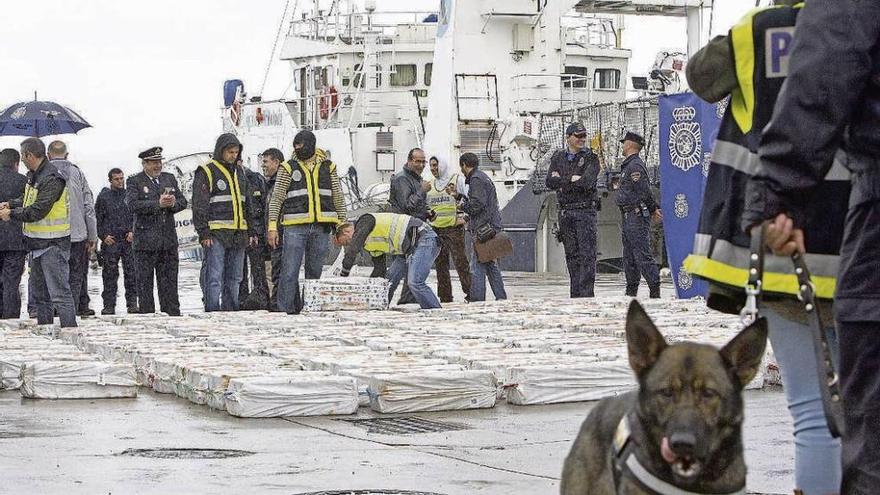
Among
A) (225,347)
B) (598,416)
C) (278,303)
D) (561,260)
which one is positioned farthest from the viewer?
(561,260)

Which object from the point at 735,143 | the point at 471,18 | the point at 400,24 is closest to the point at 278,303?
Result: the point at 735,143

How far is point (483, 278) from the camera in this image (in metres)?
19.3

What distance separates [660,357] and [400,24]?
34525 mm

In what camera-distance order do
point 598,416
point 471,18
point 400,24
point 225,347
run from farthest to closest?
point 400,24, point 471,18, point 225,347, point 598,416

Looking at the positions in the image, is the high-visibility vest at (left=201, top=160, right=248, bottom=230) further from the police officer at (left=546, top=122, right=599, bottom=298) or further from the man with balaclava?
the police officer at (left=546, top=122, right=599, bottom=298)

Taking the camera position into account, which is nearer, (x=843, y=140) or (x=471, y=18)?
(x=843, y=140)

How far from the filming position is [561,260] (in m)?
30.0

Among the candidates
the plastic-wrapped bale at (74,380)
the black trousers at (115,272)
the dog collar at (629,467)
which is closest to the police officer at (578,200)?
the black trousers at (115,272)

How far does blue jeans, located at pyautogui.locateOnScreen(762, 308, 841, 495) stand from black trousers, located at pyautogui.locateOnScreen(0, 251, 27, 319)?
13179 mm

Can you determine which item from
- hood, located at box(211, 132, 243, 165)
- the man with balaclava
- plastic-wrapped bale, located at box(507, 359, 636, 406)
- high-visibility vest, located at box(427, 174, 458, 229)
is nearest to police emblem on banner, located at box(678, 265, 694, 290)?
high-visibility vest, located at box(427, 174, 458, 229)

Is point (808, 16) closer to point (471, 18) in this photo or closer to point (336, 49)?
point (471, 18)

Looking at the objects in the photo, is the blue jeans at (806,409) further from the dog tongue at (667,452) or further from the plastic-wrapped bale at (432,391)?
the plastic-wrapped bale at (432,391)

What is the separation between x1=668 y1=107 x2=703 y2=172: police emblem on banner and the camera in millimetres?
17641

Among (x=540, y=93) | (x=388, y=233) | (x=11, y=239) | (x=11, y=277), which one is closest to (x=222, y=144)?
(x=388, y=233)
